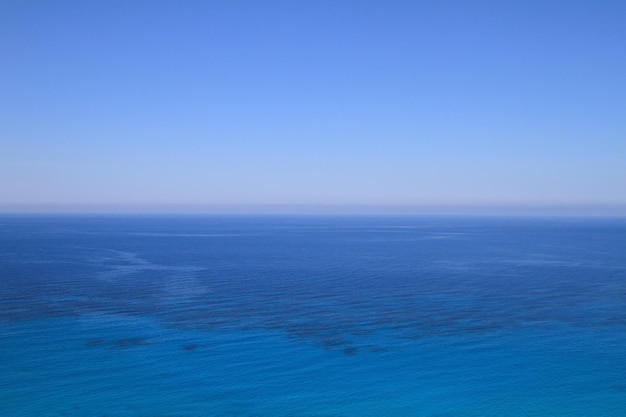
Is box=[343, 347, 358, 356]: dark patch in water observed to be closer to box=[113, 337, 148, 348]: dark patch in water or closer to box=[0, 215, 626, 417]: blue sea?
box=[0, 215, 626, 417]: blue sea

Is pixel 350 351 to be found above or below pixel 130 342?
below

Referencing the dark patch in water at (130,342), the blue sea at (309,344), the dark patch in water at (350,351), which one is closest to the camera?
the blue sea at (309,344)

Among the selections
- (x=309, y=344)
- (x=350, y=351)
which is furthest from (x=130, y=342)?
(x=350, y=351)

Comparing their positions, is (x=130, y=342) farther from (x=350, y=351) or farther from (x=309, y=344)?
(x=350, y=351)

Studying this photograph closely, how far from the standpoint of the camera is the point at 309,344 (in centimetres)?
2908

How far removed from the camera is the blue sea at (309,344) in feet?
71.4

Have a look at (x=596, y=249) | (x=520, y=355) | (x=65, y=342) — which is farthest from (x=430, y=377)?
(x=596, y=249)

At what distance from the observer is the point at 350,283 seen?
50406 mm

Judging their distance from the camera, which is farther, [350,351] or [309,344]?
[309,344]

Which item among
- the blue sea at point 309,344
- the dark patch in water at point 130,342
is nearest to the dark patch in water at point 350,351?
the blue sea at point 309,344

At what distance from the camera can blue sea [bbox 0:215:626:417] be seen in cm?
2177

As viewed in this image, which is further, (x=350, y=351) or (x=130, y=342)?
(x=130, y=342)

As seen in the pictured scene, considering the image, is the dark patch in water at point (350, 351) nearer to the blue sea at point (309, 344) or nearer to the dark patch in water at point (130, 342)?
the blue sea at point (309, 344)

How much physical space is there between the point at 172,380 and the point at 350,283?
28.7 m
